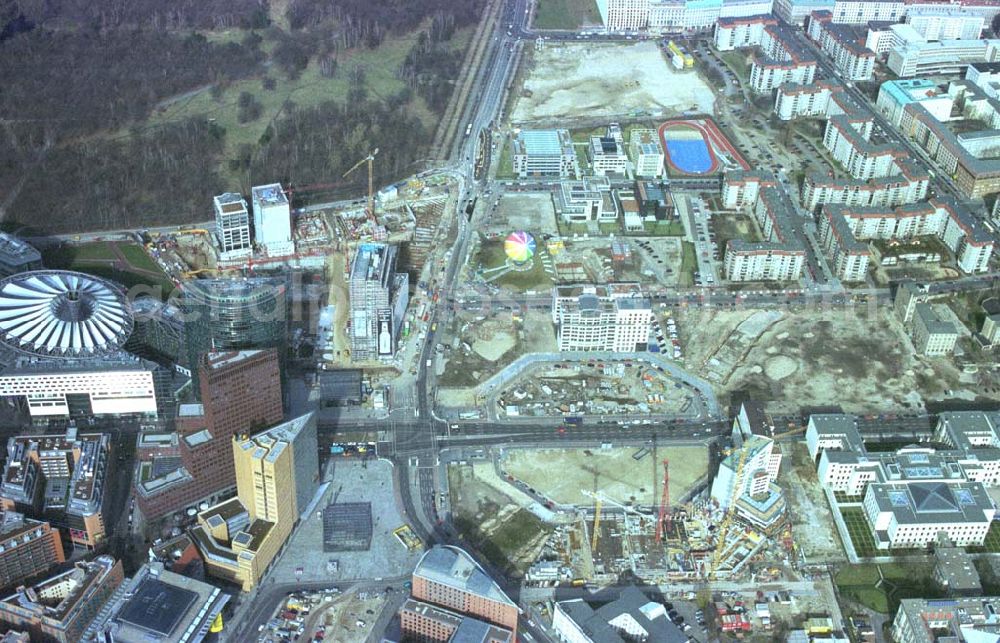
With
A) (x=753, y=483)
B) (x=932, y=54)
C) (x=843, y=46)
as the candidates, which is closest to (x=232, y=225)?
(x=753, y=483)

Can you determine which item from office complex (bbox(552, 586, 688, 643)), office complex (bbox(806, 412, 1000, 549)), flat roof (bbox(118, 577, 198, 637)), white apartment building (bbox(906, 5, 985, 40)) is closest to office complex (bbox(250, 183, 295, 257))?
flat roof (bbox(118, 577, 198, 637))

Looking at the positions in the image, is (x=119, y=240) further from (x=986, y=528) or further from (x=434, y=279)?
(x=986, y=528)

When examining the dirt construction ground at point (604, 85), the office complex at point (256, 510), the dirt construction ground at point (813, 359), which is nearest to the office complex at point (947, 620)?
the dirt construction ground at point (813, 359)

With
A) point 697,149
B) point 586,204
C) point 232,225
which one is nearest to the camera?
point 232,225

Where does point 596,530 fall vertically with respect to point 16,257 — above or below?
below

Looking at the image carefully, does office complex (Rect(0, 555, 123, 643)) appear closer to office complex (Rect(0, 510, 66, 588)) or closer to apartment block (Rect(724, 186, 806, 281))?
office complex (Rect(0, 510, 66, 588))

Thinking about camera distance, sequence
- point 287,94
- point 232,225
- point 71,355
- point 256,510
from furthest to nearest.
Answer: point 287,94, point 232,225, point 71,355, point 256,510

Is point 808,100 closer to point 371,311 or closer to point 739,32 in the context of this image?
point 739,32
